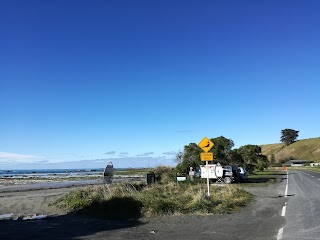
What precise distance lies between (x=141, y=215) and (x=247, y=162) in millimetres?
63743

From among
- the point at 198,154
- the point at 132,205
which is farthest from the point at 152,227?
the point at 198,154

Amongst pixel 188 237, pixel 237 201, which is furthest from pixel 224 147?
pixel 188 237

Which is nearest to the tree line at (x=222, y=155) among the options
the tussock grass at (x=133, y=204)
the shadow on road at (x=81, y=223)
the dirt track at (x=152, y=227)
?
the tussock grass at (x=133, y=204)

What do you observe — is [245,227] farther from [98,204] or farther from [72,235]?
[98,204]

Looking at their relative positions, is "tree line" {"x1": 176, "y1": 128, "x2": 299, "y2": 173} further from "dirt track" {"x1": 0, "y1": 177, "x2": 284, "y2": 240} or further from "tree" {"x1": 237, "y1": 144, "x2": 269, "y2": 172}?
"dirt track" {"x1": 0, "y1": 177, "x2": 284, "y2": 240}

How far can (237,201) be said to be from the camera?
18375 millimetres

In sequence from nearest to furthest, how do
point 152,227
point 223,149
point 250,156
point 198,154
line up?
point 152,227, point 198,154, point 223,149, point 250,156

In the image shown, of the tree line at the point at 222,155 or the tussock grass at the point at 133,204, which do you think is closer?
the tussock grass at the point at 133,204

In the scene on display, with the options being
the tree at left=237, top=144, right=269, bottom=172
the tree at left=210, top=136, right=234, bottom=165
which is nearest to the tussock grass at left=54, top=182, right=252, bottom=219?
the tree at left=210, top=136, right=234, bottom=165

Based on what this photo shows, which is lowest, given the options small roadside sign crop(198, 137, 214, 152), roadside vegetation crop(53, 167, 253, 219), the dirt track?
the dirt track

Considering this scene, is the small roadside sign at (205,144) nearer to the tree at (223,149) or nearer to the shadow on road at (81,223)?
the shadow on road at (81,223)

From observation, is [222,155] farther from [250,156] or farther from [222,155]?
[250,156]

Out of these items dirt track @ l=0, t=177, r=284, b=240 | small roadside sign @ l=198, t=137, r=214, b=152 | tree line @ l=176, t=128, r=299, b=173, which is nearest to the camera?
dirt track @ l=0, t=177, r=284, b=240

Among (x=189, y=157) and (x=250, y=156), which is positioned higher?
(x=250, y=156)
